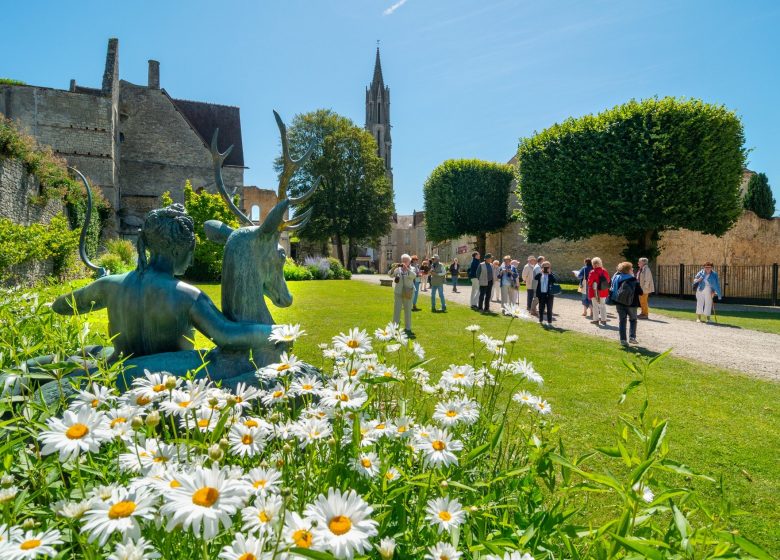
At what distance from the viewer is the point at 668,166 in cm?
2047

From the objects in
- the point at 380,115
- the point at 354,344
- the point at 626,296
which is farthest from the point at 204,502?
the point at 380,115

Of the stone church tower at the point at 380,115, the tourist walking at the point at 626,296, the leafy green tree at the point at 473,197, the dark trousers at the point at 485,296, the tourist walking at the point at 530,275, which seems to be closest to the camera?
the tourist walking at the point at 626,296

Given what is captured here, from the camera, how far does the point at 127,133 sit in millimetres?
31703

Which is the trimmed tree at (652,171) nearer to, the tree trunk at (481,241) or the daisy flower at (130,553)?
the tree trunk at (481,241)

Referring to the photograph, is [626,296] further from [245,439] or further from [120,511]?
[120,511]

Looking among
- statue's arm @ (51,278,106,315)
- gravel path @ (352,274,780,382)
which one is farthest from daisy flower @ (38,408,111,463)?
gravel path @ (352,274,780,382)

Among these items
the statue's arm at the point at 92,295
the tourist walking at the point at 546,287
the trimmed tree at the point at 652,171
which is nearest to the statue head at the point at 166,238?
the statue's arm at the point at 92,295

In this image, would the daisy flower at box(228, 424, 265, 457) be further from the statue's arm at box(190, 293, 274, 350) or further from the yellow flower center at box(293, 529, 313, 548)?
the statue's arm at box(190, 293, 274, 350)

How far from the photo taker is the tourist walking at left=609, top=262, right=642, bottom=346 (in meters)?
8.80

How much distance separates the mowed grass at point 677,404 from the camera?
372 cm

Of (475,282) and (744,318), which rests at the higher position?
(475,282)

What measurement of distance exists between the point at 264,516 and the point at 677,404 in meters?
6.51

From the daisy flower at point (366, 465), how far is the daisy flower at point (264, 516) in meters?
0.37

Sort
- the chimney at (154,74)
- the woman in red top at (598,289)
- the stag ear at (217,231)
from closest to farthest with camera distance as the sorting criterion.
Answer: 1. the stag ear at (217,231)
2. the woman in red top at (598,289)
3. the chimney at (154,74)
